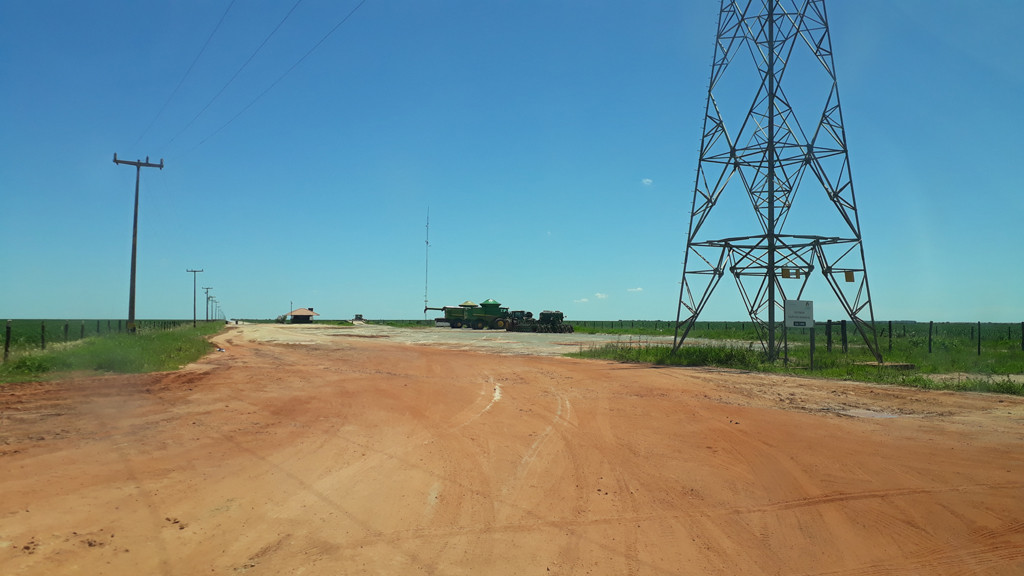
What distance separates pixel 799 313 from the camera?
21031mm

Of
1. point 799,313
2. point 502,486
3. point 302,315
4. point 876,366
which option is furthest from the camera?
point 302,315

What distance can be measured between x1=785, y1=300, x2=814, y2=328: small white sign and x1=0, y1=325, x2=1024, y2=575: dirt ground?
807 cm

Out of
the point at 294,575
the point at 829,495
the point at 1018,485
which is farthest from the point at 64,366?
the point at 1018,485

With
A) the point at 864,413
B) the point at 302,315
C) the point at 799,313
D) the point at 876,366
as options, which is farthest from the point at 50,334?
the point at 302,315

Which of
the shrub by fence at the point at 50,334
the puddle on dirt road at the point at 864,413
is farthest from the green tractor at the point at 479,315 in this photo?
the puddle on dirt road at the point at 864,413

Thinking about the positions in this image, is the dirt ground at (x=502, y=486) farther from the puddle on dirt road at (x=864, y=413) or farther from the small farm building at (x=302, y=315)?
the small farm building at (x=302, y=315)

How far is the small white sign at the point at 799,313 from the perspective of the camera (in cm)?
2091

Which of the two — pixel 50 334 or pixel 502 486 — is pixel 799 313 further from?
pixel 50 334

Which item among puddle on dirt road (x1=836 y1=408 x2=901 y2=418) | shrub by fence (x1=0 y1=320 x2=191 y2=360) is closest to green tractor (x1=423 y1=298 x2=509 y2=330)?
shrub by fence (x1=0 y1=320 x2=191 y2=360)

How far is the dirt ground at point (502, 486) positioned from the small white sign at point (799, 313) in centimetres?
807

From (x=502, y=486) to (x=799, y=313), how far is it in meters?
17.2

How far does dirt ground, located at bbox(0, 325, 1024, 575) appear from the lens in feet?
16.6

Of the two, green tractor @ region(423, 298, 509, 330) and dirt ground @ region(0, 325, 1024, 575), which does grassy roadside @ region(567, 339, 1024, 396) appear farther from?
green tractor @ region(423, 298, 509, 330)

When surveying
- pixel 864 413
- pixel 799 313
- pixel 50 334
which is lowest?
pixel 864 413
